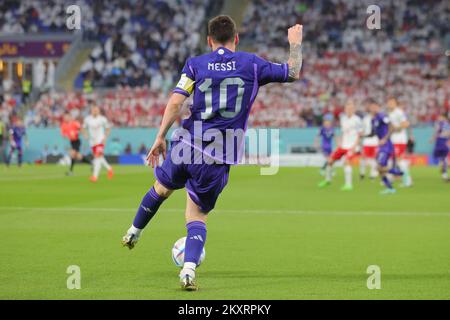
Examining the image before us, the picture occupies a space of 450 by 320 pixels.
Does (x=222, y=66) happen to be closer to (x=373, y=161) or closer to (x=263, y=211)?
(x=263, y=211)

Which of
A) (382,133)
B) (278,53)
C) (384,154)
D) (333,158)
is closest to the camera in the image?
(384,154)

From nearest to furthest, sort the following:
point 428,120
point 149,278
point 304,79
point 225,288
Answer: point 225,288 → point 149,278 → point 428,120 → point 304,79

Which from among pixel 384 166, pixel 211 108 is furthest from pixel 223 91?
pixel 384 166

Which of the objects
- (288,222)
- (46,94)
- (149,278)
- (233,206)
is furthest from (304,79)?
(149,278)

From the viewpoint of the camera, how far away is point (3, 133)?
4397 cm

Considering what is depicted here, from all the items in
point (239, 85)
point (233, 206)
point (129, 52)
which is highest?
point (129, 52)

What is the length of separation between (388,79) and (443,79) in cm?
267

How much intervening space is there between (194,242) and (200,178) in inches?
24.2

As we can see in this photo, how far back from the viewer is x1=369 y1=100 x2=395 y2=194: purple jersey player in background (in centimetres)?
2242

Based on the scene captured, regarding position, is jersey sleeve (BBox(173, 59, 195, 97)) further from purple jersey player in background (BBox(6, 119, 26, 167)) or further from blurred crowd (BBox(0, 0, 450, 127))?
blurred crowd (BBox(0, 0, 450, 127))

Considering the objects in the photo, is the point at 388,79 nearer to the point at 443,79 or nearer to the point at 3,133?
the point at 443,79

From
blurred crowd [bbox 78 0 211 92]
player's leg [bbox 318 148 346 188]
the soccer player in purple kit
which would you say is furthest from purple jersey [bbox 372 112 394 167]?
blurred crowd [bbox 78 0 211 92]

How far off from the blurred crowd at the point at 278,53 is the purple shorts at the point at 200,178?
109 feet

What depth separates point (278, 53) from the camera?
4566 cm
